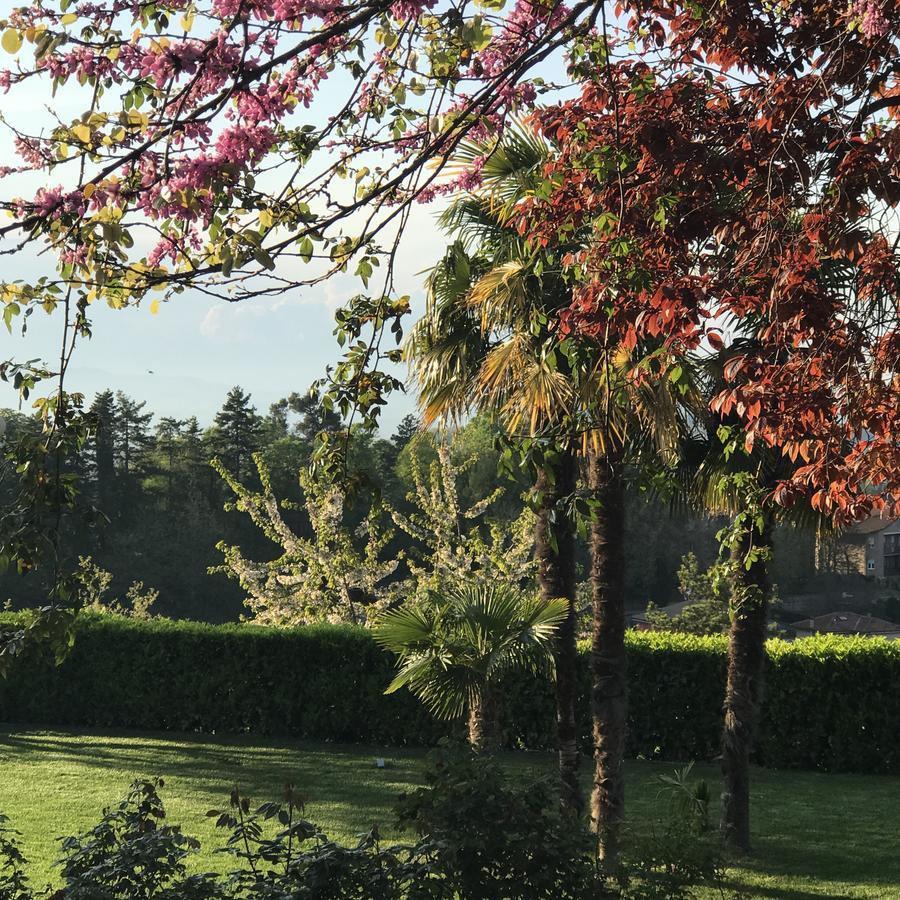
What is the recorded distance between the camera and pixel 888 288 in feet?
15.8

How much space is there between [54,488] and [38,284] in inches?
27.0

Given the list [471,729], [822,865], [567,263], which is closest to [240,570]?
[471,729]

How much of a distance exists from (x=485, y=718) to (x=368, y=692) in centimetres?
551

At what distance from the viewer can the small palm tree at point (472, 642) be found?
8219mm

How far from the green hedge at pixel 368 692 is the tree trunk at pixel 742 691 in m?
4.45

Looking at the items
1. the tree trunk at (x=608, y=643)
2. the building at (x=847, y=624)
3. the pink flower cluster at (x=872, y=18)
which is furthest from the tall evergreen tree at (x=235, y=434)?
the pink flower cluster at (x=872, y=18)

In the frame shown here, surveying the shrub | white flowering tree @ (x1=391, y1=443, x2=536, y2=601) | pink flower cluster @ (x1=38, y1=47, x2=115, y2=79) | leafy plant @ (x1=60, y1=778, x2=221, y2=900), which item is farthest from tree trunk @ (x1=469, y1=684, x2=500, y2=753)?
white flowering tree @ (x1=391, y1=443, x2=536, y2=601)

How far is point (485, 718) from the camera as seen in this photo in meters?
8.79

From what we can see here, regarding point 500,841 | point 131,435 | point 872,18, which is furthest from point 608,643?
point 131,435

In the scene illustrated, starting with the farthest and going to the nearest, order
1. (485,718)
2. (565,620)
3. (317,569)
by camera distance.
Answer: (317,569), (485,718), (565,620)

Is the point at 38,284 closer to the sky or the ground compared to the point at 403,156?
closer to the ground

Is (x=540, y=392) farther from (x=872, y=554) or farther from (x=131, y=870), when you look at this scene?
(x=872, y=554)

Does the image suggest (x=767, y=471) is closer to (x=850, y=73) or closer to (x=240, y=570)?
(x=850, y=73)

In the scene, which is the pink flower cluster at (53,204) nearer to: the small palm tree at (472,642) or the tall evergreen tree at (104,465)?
the small palm tree at (472,642)
